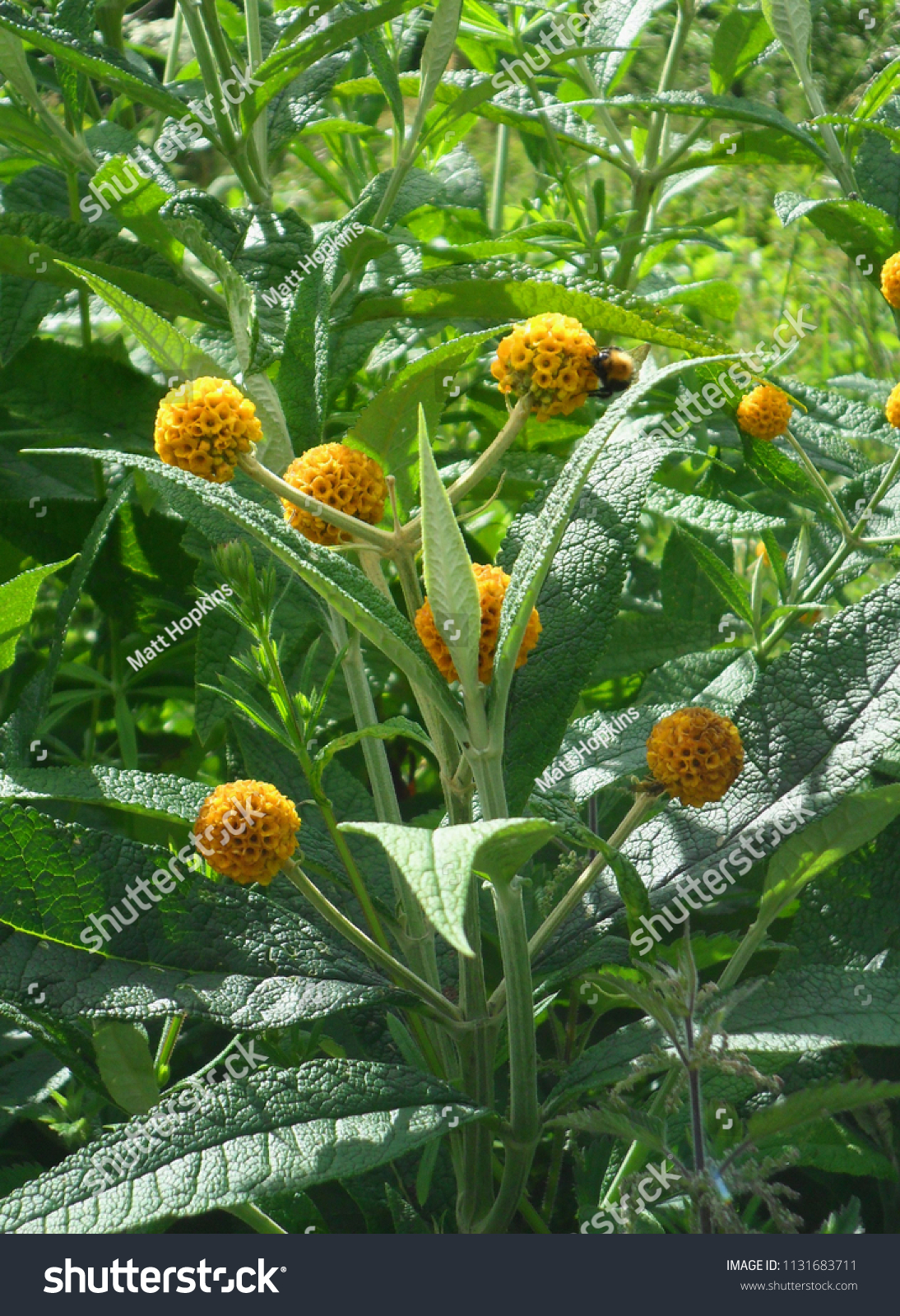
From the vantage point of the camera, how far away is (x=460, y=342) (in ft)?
2.91

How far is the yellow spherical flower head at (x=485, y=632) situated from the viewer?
82cm

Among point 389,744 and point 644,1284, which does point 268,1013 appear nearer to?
point 644,1284

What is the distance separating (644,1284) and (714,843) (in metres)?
0.32

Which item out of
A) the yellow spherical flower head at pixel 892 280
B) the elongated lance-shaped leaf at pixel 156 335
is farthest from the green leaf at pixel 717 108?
the elongated lance-shaped leaf at pixel 156 335

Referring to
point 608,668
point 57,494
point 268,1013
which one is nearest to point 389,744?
point 608,668

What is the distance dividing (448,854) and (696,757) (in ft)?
0.95

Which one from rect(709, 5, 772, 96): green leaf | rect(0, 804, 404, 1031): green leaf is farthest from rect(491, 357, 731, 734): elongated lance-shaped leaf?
rect(709, 5, 772, 96): green leaf

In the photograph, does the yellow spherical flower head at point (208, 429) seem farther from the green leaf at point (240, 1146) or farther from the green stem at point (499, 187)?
the green stem at point (499, 187)

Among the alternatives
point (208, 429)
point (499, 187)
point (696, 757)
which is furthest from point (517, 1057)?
point (499, 187)

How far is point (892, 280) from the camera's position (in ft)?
3.91

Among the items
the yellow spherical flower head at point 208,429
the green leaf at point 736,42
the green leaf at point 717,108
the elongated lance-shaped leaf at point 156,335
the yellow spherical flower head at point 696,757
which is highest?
the green leaf at point 736,42

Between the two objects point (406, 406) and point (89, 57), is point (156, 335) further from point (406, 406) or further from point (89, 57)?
point (89, 57)

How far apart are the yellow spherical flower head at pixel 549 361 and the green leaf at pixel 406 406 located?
1.4 inches

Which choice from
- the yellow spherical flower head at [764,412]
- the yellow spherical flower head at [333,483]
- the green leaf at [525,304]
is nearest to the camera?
the yellow spherical flower head at [333,483]
